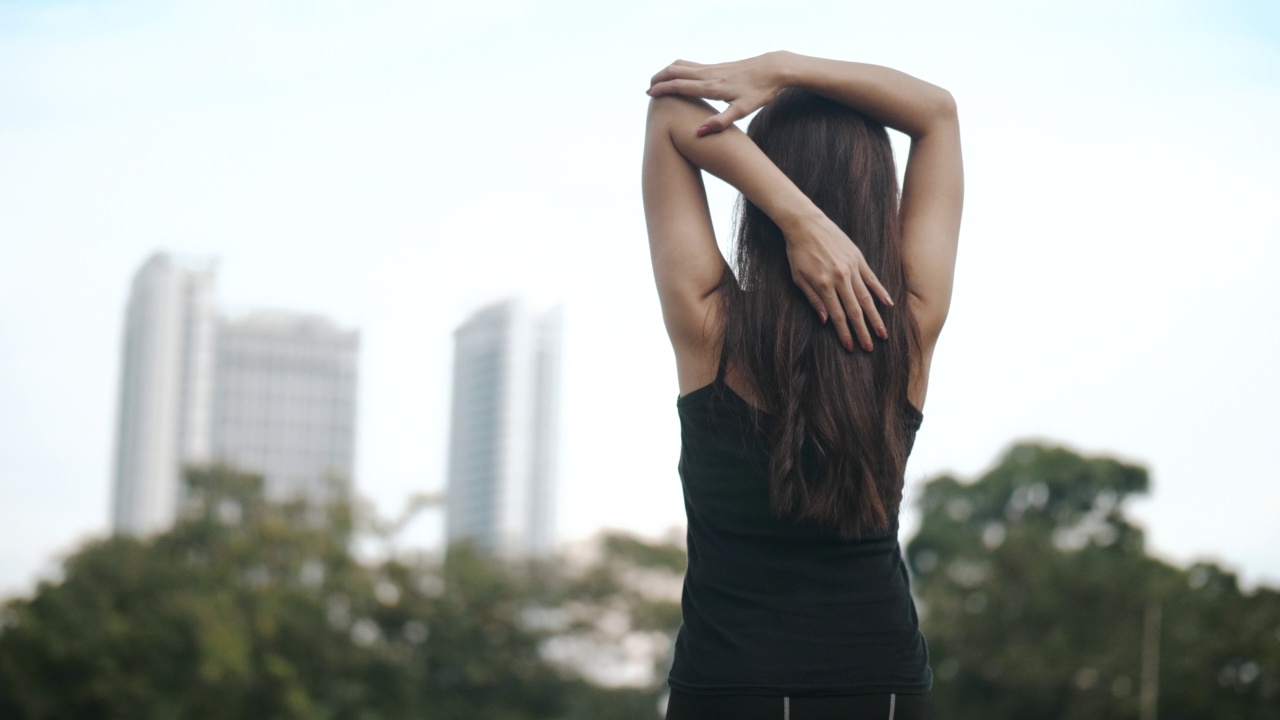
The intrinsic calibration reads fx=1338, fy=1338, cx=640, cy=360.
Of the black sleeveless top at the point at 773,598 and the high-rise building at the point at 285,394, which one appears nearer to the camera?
the black sleeveless top at the point at 773,598

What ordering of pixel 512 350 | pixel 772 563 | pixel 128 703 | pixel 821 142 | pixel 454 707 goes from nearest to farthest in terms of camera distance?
1. pixel 772 563
2. pixel 821 142
3. pixel 128 703
4. pixel 454 707
5. pixel 512 350

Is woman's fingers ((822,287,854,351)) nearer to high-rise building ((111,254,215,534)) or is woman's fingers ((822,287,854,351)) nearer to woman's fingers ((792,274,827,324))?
woman's fingers ((792,274,827,324))

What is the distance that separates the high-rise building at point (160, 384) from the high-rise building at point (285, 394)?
238cm

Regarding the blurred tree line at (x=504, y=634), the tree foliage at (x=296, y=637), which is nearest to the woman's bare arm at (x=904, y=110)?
the blurred tree line at (x=504, y=634)

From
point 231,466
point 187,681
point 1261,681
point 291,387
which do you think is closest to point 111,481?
point 291,387

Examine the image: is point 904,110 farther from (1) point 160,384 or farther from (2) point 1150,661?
(1) point 160,384

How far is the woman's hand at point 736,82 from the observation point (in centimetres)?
175

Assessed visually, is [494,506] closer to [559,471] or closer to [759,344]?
[559,471]

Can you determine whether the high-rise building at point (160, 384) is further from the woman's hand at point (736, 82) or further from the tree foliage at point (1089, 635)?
the woman's hand at point (736, 82)

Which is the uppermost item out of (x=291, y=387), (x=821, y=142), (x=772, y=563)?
(x=291, y=387)

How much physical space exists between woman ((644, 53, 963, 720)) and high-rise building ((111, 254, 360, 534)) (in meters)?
92.4

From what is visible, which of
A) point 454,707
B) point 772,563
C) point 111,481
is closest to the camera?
point 772,563

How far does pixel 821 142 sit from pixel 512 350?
4236 inches

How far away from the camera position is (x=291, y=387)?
10262 centimetres
